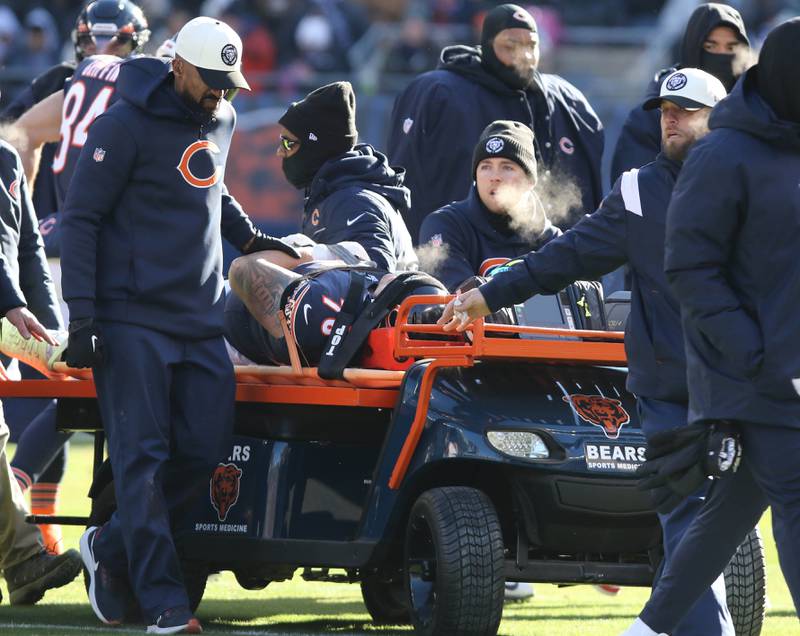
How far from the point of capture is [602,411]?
681cm

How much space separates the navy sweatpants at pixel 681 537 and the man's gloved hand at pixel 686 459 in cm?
26

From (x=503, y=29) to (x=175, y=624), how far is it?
12.4ft

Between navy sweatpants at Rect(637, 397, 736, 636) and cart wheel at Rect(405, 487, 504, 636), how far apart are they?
0.71 metres

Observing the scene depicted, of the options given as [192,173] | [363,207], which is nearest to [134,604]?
[192,173]

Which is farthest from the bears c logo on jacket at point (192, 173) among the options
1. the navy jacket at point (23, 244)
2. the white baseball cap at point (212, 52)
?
the navy jacket at point (23, 244)

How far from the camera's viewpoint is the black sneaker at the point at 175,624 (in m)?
6.75

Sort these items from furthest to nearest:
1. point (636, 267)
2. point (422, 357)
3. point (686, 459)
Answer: point (422, 357), point (636, 267), point (686, 459)

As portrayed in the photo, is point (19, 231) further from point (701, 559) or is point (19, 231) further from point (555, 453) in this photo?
point (701, 559)

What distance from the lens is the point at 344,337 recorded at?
6.96 metres

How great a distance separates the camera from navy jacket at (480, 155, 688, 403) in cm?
597

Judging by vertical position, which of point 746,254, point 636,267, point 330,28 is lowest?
point 330,28

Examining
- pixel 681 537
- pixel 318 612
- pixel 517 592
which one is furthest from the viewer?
pixel 517 592

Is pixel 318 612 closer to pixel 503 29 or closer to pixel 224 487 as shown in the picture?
pixel 224 487

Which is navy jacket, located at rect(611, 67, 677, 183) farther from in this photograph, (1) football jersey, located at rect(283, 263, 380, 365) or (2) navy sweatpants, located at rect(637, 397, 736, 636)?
(2) navy sweatpants, located at rect(637, 397, 736, 636)
